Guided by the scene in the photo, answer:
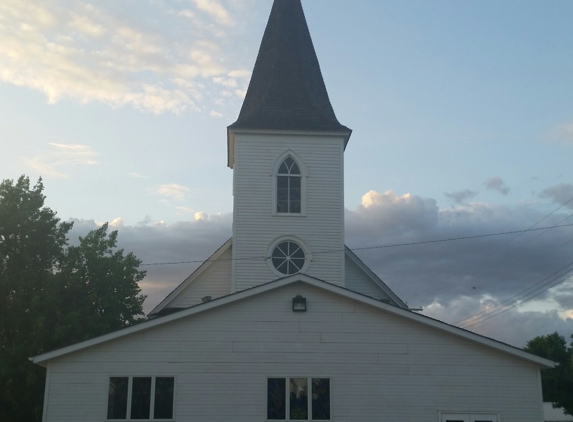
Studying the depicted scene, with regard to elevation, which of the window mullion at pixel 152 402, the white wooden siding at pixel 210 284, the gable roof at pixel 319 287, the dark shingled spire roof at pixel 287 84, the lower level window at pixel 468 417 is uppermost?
the dark shingled spire roof at pixel 287 84

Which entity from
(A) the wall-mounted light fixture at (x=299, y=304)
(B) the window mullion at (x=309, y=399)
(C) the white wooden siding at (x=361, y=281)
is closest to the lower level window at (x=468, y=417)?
(B) the window mullion at (x=309, y=399)

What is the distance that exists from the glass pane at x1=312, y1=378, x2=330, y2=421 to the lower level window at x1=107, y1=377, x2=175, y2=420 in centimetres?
310

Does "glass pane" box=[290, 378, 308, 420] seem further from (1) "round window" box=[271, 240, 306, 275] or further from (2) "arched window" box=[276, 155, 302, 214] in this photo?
(2) "arched window" box=[276, 155, 302, 214]

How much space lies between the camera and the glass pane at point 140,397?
14000 mm

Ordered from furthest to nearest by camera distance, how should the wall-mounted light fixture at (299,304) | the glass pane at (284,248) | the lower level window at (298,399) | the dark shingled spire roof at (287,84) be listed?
the dark shingled spire roof at (287,84), the glass pane at (284,248), the wall-mounted light fixture at (299,304), the lower level window at (298,399)

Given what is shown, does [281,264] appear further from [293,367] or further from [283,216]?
[293,367]

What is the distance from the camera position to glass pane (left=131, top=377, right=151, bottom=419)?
45.9ft

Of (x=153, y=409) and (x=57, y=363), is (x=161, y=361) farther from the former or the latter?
(x=57, y=363)

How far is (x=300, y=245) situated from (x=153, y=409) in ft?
29.8

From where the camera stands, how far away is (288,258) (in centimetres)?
2169

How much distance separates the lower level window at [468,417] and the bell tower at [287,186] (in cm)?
780

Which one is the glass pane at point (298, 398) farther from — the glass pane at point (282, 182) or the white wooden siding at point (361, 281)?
the glass pane at point (282, 182)

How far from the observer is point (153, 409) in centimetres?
Answer: 1400

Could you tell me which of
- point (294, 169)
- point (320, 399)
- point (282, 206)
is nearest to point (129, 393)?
point (320, 399)
